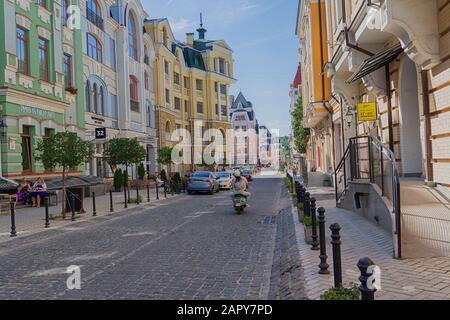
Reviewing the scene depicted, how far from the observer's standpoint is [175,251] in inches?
355

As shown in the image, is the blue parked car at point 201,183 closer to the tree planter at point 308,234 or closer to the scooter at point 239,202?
the scooter at point 239,202

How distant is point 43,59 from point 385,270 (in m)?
22.0

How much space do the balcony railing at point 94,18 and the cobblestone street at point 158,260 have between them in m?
20.6

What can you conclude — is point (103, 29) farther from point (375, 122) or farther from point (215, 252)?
point (215, 252)

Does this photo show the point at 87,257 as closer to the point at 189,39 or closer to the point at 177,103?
the point at 177,103

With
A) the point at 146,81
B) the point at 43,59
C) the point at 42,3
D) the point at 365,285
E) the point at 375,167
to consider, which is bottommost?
the point at 365,285

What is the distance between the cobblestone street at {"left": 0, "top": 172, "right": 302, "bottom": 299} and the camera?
6.17 meters

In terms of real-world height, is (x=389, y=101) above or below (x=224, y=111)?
below

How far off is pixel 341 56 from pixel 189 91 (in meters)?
46.5

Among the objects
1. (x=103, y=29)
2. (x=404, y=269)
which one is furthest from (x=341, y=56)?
(x=103, y=29)

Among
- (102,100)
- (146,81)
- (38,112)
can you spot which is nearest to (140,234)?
(38,112)

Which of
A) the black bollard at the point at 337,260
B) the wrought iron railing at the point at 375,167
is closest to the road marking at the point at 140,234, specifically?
the wrought iron railing at the point at 375,167

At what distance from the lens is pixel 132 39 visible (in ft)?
125

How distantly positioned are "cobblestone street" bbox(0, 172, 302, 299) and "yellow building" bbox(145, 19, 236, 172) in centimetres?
3257
